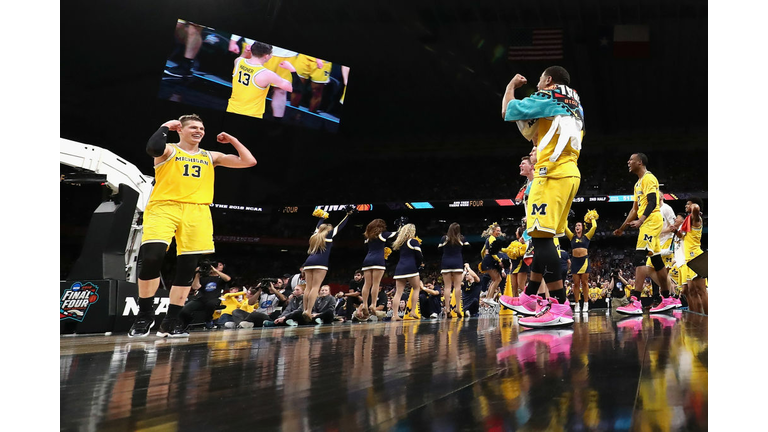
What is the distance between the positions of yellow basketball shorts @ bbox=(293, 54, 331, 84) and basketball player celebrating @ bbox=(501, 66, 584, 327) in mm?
11241

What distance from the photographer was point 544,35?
46.6ft

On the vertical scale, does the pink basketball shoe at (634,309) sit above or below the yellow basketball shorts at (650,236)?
below

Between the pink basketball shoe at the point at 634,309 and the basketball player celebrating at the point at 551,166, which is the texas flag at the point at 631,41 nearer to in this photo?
the pink basketball shoe at the point at 634,309

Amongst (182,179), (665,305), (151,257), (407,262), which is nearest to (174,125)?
(182,179)

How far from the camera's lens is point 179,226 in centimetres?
463

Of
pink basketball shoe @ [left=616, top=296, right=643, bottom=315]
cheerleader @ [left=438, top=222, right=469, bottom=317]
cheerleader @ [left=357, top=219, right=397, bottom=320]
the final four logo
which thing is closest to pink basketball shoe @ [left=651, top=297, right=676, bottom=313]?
pink basketball shoe @ [left=616, top=296, right=643, bottom=315]

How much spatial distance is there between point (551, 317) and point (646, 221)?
3493mm

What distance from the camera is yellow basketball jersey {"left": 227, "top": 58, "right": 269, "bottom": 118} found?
45.9 ft

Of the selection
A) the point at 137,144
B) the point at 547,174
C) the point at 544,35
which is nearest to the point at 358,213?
the point at 137,144

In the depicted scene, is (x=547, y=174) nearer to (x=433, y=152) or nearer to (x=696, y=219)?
(x=696, y=219)

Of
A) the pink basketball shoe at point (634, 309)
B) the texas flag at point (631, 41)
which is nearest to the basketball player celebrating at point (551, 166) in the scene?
the pink basketball shoe at point (634, 309)

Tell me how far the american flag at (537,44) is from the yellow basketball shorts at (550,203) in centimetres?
1129

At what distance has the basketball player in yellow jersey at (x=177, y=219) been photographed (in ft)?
14.8

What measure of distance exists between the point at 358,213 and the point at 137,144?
10514 mm
